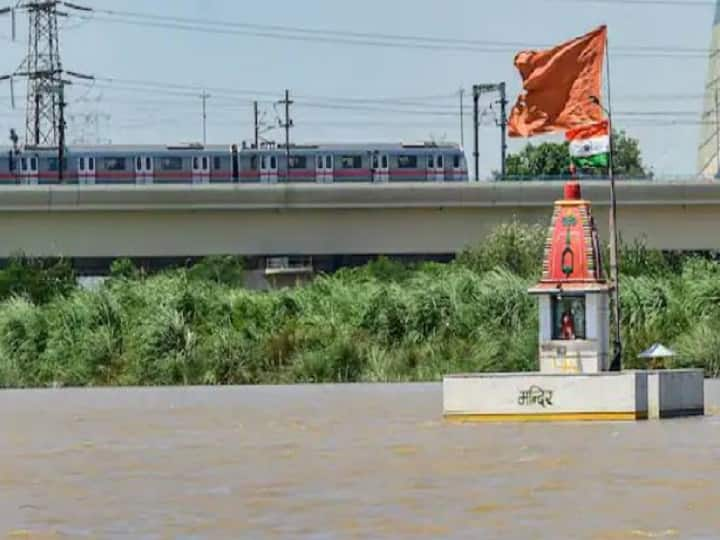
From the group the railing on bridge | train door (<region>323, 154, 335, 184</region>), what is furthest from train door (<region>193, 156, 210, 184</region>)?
the railing on bridge

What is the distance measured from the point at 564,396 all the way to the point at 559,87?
6353 mm

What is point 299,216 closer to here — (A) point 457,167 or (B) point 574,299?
(A) point 457,167

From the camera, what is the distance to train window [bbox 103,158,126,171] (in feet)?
310

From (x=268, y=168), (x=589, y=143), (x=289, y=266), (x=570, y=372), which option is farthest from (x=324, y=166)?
(x=570, y=372)

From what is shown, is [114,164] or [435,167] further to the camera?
[435,167]

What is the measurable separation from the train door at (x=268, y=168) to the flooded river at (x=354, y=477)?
176 feet

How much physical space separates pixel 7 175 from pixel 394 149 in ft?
54.1

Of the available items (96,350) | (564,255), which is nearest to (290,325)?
(96,350)

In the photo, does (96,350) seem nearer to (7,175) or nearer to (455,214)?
(455,214)

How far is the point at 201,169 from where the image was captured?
95.4 m

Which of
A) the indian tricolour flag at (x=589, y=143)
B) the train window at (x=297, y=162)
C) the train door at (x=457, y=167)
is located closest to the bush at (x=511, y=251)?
the train door at (x=457, y=167)

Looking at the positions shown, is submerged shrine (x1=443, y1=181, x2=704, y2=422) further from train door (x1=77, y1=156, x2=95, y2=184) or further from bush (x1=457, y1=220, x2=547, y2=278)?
train door (x1=77, y1=156, x2=95, y2=184)

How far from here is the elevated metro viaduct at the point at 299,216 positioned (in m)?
78.4

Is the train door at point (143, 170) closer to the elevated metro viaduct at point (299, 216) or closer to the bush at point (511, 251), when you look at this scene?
the elevated metro viaduct at point (299, 216)
